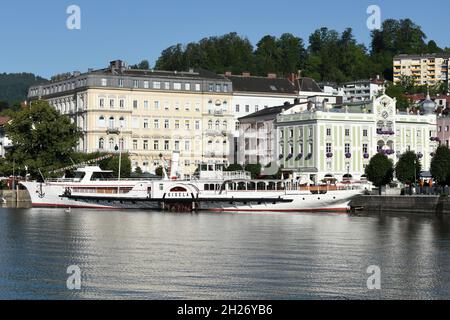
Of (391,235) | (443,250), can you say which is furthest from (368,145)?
(443,250)

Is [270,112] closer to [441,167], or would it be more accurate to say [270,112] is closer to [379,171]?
[379,171]

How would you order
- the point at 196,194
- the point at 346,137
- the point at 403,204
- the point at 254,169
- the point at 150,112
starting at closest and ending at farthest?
the point at 403,204, the point at 196,194, the point at 346,137, the point at 254,169, the point at 150,112

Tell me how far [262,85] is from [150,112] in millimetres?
16883

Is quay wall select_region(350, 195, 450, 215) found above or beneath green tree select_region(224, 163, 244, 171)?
beneath

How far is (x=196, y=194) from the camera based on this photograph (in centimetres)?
9256

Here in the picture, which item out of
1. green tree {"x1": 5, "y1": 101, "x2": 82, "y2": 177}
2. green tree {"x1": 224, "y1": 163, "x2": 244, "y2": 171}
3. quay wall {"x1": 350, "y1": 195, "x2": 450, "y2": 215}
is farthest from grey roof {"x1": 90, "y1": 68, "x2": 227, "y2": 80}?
quay wall {"x1": 350, "y1": 195, "x2": 450, "y2": 215}

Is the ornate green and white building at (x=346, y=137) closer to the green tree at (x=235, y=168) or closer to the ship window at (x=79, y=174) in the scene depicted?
the green tree at (x=235, y=168)

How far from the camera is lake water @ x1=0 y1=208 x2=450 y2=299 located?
36844 millimetres

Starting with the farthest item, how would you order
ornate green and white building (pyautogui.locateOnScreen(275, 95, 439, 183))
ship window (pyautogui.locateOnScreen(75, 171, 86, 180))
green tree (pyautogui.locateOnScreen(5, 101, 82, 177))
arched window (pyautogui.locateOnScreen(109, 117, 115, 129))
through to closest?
arched window (pyautogui.locateOnScreen(109, 117, 115, 129))
green tree (pyautogui.locateOnScreen(5, 101, 82, 177))
ornate green and white building (pyautogui.locateOnScreen(275, 95, 439, 183))
ship window (pyautogui.locateOnScreen(75, 171, 86, 180))

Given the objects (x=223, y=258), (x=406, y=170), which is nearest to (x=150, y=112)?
(x=406, y=170)

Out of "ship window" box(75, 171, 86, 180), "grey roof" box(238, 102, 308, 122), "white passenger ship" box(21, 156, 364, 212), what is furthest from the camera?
"grey roof" box(238, 102, 308, 122)

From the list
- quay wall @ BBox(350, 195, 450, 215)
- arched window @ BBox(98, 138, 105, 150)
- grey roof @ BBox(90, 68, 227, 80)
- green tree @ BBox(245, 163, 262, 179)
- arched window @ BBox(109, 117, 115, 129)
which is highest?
grey roof @ BBox(90, 68, 227, 80)

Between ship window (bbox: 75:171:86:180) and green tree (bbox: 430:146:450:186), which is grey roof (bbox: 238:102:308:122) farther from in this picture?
green tree (bbox: 430:146:450:186)

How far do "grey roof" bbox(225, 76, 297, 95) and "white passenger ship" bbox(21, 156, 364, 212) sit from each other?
119 ft
